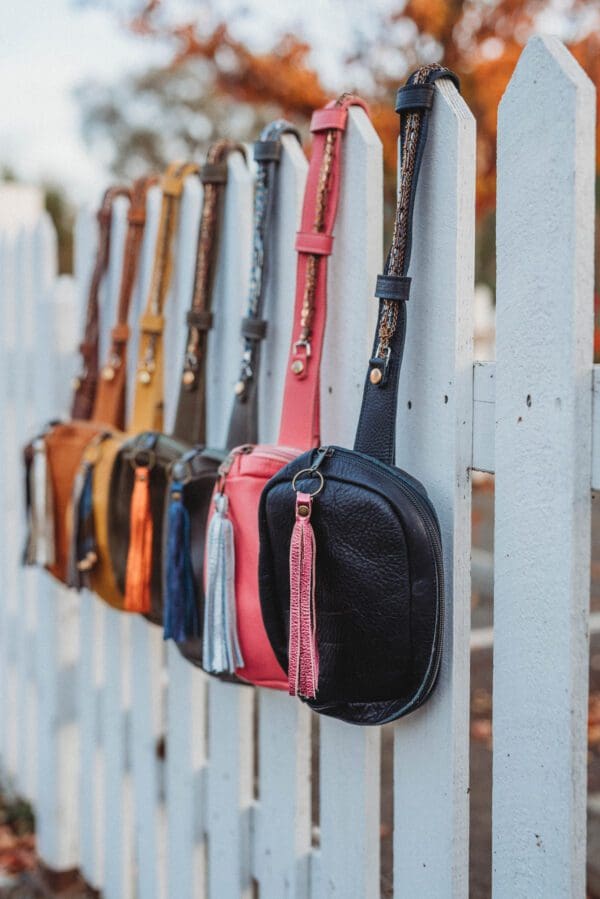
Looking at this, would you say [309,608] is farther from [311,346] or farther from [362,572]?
[311,346]

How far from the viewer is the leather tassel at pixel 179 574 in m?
1.59

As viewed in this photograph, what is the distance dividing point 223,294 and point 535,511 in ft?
2.93

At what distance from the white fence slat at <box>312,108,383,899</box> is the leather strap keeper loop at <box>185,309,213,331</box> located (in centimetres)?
35

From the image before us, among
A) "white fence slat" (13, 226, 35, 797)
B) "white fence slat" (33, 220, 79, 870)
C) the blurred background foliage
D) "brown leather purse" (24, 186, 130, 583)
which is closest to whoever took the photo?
"brown leather purse" (24, 186, 130, 583)

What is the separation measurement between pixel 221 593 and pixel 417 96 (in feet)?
2.51

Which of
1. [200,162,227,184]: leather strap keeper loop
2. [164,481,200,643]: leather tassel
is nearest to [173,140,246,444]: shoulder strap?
[200,162,227,184]: leather strap keeper loop

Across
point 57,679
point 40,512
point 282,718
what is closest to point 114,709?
point 57,679

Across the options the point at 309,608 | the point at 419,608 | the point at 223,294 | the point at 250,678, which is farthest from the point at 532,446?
the point at 223,294

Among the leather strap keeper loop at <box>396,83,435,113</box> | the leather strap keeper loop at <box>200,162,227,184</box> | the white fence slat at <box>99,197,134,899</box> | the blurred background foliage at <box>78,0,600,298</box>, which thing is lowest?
the white fence slat at <box>99,197,134,899</box>

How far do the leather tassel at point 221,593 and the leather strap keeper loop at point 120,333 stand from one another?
2.57 ft

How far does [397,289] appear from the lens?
1245mm

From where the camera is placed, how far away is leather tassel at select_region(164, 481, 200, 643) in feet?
5.23

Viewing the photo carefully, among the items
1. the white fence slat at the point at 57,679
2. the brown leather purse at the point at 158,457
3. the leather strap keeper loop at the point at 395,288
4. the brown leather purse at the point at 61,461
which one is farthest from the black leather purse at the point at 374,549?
the white fence slat at the point at 57,679

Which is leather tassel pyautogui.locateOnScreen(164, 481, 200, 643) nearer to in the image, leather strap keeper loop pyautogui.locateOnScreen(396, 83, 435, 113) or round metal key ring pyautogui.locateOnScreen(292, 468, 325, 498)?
round metal key ring pyautogui.locateOnScreen(292, 468, 325, 498)
